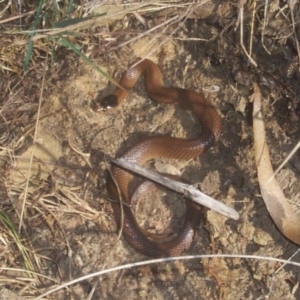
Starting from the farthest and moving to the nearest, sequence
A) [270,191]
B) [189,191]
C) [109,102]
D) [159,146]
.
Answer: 1. [109,102]
2. [159,146]
3. [270,191]
4. [189,191]

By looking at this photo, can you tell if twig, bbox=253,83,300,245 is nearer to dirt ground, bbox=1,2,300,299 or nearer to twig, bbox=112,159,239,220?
dirt ground, bbox=1,2,300,299

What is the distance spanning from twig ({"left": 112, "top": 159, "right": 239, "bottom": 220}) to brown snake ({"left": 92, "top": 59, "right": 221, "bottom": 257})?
27cm

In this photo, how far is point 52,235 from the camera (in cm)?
400

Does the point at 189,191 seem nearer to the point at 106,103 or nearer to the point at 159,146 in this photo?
the point at 159,146

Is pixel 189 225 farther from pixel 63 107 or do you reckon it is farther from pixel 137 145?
pixel 63 107

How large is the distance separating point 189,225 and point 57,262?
0.80 meters

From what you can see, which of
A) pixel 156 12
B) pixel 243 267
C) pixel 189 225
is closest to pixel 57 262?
pixel 189 225

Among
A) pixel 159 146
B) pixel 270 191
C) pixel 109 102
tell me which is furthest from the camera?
pixel 109 102

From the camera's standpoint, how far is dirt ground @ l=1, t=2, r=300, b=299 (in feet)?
12.4

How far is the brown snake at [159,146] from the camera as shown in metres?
3.90

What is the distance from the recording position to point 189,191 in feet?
12.1

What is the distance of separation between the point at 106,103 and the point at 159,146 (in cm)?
48

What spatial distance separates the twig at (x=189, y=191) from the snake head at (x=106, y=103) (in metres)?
0.63

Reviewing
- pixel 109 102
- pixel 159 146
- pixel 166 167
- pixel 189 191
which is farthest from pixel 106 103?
pixel 189 191
